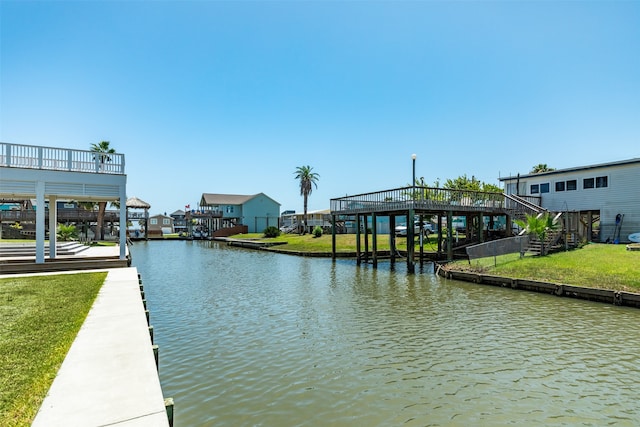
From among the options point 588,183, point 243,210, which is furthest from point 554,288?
point 243,210

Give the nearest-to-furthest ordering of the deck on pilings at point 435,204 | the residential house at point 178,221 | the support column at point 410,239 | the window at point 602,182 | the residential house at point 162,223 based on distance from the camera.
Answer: the support column at point 410,239, the deck on pilings at point 435,204, the window at point 602,182, the residential house at point 162,223, the residential house at point 178,221

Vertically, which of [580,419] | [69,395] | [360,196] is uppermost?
[360,196]

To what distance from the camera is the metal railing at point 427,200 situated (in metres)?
23.4

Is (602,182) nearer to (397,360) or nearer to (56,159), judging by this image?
(397,360)

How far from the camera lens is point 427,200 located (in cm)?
2331

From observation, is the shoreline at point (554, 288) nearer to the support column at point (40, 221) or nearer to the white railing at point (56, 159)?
the white railing at point (56, 159)

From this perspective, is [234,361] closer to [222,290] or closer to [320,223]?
[222,290]

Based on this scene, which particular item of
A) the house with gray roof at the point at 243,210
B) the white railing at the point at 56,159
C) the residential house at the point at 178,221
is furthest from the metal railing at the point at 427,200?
the residential house at the point at 178,221

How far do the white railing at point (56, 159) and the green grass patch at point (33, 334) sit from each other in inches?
252

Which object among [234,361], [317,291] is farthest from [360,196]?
[234,361]

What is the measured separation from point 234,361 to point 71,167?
14883 mm

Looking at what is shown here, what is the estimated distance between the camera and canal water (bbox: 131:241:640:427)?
588 cm

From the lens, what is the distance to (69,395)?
464cm

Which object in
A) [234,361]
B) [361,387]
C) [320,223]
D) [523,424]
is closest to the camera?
[523,424]
